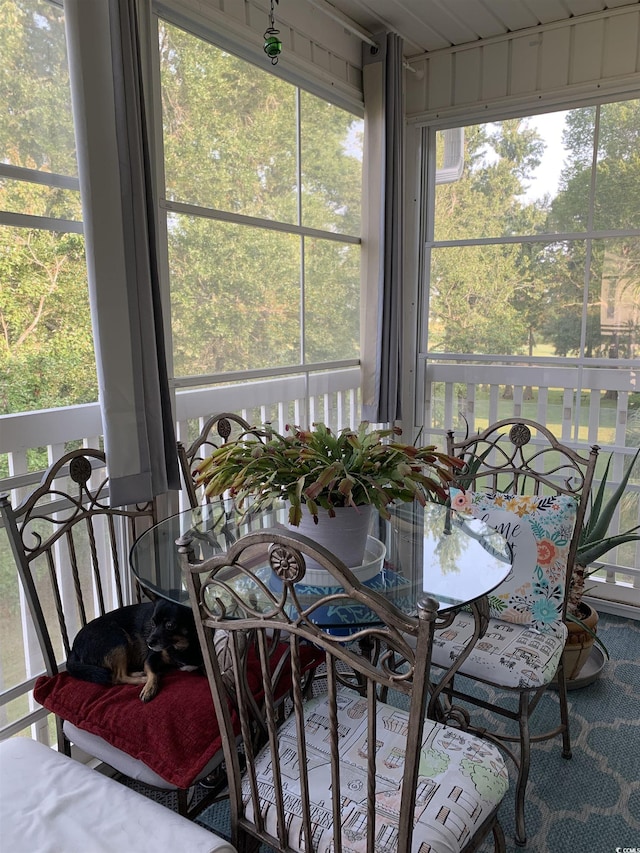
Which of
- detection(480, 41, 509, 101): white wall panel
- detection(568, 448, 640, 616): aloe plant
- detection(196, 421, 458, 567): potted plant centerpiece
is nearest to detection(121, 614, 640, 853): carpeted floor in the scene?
detection(568, 448, 640, 616): aloe plant

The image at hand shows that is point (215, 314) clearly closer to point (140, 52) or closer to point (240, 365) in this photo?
point (240, 365)

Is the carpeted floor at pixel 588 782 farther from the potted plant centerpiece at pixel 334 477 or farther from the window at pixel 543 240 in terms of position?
the window at pixel 543 240

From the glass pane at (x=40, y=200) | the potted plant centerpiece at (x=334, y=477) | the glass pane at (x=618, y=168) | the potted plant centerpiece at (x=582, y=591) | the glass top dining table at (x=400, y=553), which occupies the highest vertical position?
the glass pane at (x=618, y=168)

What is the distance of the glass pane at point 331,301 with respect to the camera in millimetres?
2953

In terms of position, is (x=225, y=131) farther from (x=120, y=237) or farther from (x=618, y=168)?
(x=618, y=168)

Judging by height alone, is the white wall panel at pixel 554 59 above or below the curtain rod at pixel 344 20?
below

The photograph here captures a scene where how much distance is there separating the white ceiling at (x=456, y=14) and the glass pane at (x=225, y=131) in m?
0.45

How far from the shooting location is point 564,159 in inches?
116

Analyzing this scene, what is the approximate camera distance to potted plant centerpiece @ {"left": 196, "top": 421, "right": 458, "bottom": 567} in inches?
52.8

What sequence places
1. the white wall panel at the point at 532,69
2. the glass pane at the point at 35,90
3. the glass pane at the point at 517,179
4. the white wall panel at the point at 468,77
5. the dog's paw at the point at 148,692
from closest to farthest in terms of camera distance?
the dog's paw at the point at 148,692
the glass pane at the point at 35,90
the white wall panel at the point at 532,69
the glass pane at the point at 517,179
the white wall panel at the point at 468,77

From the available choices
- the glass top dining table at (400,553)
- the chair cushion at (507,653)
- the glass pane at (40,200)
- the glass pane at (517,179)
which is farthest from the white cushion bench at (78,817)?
the glass pane at (517,179)

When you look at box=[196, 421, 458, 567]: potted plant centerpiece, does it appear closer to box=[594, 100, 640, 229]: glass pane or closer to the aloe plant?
the aloe plant

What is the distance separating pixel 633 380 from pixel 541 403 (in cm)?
43

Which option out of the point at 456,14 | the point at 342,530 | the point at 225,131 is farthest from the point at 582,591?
the point at 456,14
